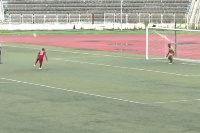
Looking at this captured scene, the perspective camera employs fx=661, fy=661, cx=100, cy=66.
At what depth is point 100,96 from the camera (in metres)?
25.5

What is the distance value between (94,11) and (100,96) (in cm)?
7240

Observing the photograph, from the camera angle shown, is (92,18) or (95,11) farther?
(95,11)

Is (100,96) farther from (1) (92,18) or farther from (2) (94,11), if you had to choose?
(2) (94,11)

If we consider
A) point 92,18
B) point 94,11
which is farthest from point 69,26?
point 94,11

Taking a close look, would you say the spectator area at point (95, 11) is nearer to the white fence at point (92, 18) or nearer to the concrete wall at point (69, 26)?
the white fence at point (92, 18)

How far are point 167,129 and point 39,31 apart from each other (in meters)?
70.6

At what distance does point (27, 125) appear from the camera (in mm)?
18922

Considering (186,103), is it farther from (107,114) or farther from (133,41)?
(133,41)

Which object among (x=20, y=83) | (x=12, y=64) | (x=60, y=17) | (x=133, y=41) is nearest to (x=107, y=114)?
(x=20, y=83)

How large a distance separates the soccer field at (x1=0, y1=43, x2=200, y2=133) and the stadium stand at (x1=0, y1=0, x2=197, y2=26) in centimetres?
5117

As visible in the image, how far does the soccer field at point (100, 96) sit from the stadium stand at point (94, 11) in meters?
51.2

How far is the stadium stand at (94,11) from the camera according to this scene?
94125 mm

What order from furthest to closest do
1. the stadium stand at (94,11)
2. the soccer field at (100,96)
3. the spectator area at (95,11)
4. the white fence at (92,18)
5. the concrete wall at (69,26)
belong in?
the spectator area at (95,11) < the stadium stand at (94,11) < the white fence at (92,18) < the concrete wall at (69,26) < the soccer field at (100,96)

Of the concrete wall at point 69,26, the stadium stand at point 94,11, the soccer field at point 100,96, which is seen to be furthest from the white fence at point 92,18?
the soccer field at point 100,96
